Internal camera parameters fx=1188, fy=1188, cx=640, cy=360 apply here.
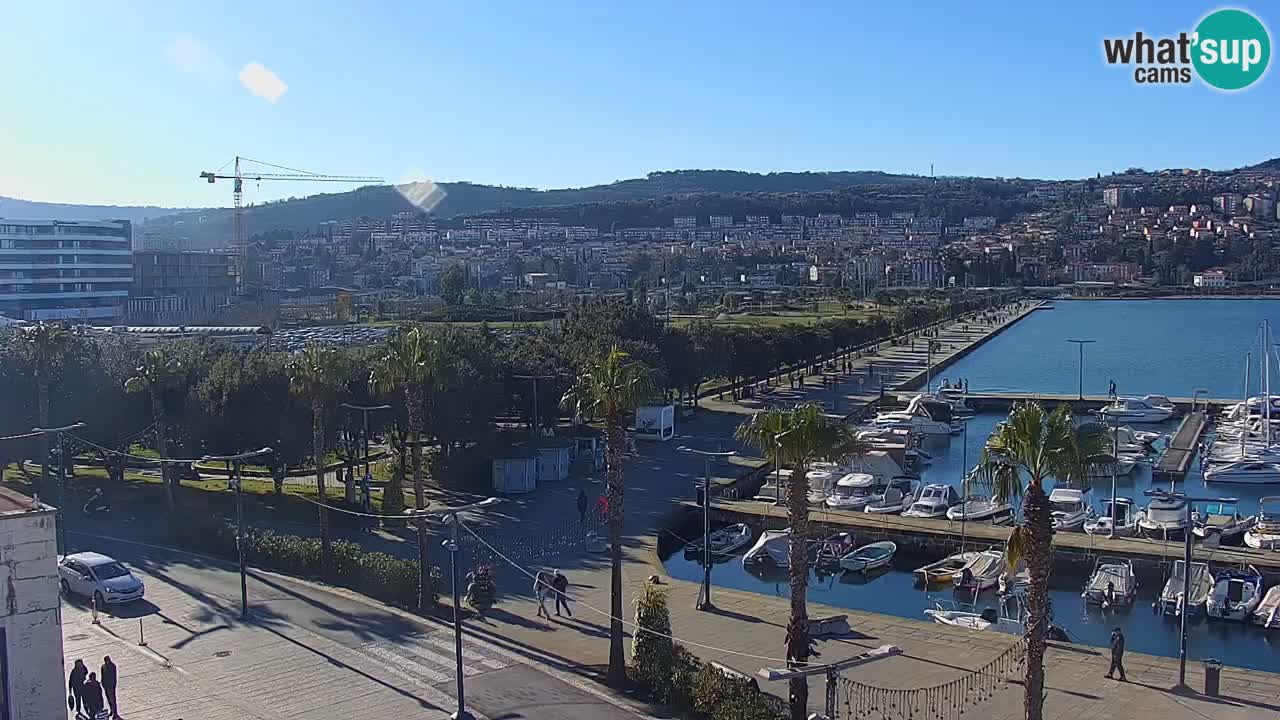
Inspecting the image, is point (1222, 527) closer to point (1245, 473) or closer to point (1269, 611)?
point (1269, 611)

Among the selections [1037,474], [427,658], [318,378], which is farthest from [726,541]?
[1037,474]

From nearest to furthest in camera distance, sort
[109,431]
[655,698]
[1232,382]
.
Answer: [655,698], [109,431], [1232,382]

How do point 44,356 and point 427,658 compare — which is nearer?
point 427,658

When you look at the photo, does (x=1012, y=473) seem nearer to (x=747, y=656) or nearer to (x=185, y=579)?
(x=747, y=656)

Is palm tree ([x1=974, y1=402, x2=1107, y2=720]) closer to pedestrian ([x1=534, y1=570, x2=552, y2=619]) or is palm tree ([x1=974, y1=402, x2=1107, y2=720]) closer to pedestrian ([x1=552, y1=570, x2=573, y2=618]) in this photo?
pedestrian ([x1=552, y1=570, x2=573, y2=618])

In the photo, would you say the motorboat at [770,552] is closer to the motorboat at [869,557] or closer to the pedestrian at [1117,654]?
the motorboat at [869,557]

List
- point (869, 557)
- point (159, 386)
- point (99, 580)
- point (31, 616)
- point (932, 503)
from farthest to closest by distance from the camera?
point (932, 503)
point (869, 557)
point (159, 386)
point (99, 580)
point (31, 616)

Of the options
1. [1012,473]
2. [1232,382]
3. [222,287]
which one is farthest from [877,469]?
[222,287]

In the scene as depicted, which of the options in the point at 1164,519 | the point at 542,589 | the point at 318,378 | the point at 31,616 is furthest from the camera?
the point at 1164,519
